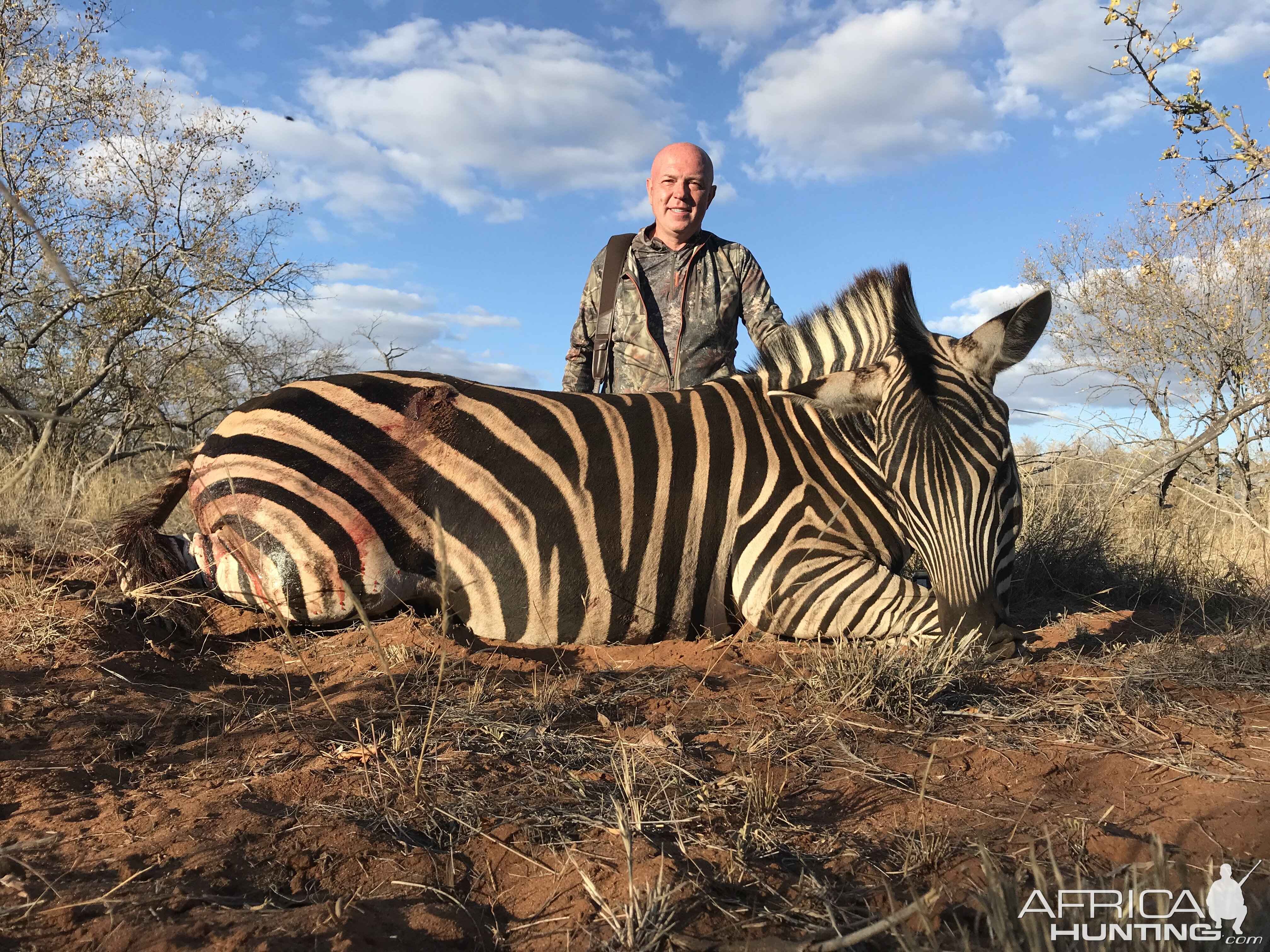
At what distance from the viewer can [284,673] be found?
288cm

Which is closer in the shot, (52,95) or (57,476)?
(57,476)

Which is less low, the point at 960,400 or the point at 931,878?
the point at 960,400

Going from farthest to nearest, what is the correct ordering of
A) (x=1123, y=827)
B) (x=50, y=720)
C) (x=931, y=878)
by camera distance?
(x=50, y=720)
(x=1123, y=827)
(x=931, y=878)

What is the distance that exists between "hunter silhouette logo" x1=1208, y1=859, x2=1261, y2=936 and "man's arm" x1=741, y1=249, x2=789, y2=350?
4413mm

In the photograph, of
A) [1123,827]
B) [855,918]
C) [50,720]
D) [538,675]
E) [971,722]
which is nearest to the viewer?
[855,918]

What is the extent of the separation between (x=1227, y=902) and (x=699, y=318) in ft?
15.5

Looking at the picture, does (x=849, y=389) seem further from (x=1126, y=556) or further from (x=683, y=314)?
(x=1126, y=556)

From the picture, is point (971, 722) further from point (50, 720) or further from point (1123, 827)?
point (50, 720)

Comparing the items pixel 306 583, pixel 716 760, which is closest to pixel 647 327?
pixel 306 583

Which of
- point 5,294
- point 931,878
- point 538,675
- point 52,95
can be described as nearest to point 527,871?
point 931,878

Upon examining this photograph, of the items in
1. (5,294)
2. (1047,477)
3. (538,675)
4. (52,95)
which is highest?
(52,95)

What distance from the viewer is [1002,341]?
3.62 meters

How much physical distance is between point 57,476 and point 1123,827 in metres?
Answer: 10.0

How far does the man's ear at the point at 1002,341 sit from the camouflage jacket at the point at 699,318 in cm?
214
